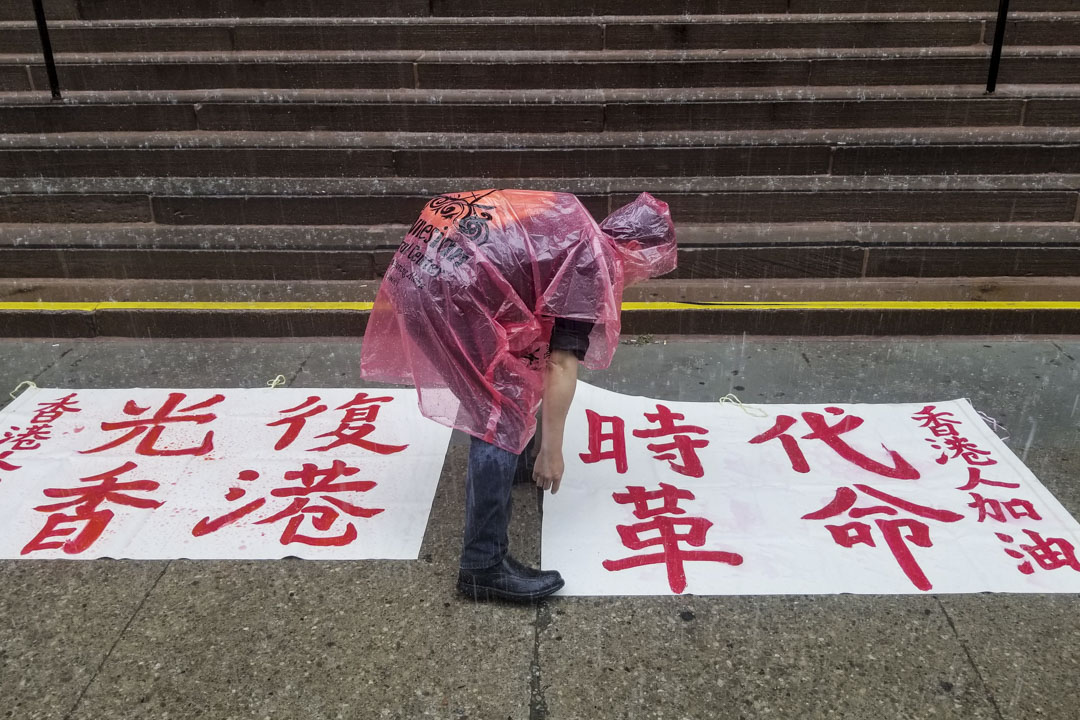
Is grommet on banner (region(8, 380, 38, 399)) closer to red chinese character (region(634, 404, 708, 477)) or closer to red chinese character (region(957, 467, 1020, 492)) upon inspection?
red chinese character (region(634, 404, 708, 477))

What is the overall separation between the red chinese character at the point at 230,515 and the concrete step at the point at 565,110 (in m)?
2.49

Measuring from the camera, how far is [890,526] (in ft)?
8.52

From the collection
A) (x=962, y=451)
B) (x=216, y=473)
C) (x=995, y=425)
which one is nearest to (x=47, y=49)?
(x=216, y=473)

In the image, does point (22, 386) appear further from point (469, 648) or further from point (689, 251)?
point (689, 251)

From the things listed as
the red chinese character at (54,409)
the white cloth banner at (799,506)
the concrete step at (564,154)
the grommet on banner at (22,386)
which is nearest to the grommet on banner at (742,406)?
the white cloth banner at (799,506)

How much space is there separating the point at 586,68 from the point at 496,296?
296cm

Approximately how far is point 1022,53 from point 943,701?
160 inches

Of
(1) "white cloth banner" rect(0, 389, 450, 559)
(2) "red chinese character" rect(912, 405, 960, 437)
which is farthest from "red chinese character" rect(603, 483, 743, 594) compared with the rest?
(2) "red chinese character" rect(912, 405, 960, 437)

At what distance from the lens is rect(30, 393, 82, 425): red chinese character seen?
129 inches

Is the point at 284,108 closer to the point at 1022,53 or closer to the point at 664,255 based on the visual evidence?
the point at 664,255

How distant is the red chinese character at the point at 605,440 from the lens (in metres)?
3.02

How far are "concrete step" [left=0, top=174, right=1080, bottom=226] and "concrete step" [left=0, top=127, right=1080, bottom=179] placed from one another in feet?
0.22

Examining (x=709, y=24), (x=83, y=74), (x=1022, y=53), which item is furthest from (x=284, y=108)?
(x=1022, y=53)

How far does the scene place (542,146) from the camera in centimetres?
448
